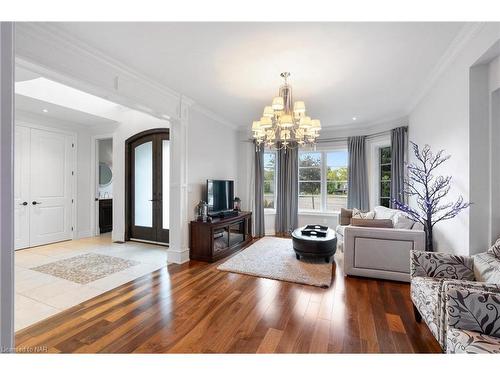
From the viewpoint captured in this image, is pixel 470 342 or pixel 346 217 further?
pixel 346 217

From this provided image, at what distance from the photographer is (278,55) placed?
2482mm

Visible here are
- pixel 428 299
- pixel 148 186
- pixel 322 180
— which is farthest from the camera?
pixel 322 180

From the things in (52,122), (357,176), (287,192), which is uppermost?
(52,122)

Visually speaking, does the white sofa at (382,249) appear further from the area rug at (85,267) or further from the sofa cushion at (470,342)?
the area rug at (85,267)

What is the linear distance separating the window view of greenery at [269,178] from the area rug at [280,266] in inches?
74.2

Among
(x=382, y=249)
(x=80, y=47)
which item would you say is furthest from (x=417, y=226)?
(x=80, y=47)

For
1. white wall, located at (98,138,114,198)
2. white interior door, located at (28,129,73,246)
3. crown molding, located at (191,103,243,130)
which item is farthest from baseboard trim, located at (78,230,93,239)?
crown molding, located at (191,103,243,130)

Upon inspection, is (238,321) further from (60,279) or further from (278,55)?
(278,55)

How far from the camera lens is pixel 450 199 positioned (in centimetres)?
267

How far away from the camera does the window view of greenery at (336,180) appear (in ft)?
18.8

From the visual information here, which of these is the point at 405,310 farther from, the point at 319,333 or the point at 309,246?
the point at 309,246

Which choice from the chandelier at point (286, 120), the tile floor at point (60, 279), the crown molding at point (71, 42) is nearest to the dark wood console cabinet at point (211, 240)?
the tile floor at point (60, 279)

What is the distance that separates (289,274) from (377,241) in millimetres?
1256

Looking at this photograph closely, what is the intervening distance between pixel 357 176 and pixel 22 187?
275 inches
